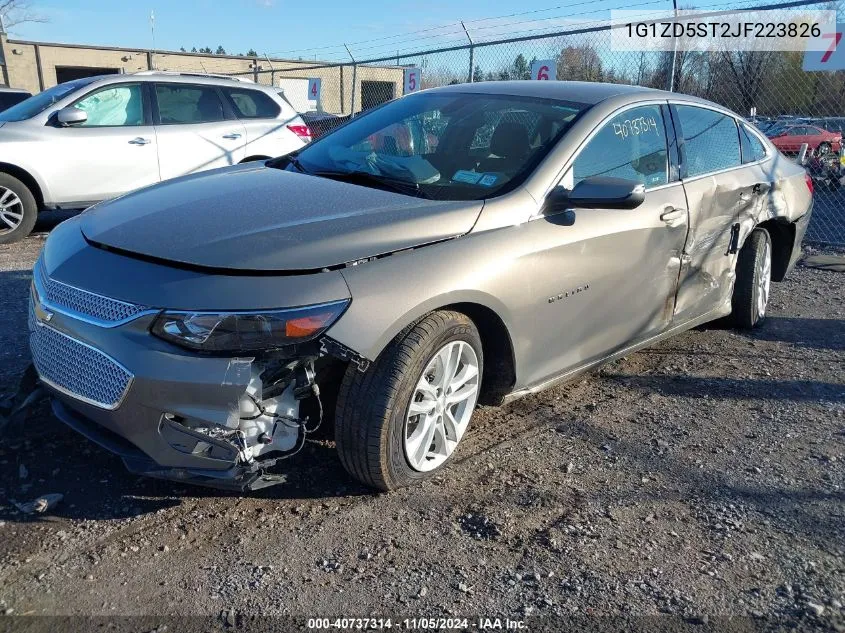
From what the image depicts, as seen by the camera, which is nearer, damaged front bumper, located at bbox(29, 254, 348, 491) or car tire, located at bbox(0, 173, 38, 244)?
damaged front bumper, located at bbox(29, 254, 348, 491)

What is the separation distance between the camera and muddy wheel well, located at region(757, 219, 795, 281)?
214 inches

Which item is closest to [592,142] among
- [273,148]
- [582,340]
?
[582,340]

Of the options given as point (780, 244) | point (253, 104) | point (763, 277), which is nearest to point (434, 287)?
point (763, 277)

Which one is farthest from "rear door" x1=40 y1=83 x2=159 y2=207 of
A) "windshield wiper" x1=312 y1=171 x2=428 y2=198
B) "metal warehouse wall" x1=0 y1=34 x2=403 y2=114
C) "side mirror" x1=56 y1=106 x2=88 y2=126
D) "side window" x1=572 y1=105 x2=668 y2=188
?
"metal warehouse wall" x1=0 y1=34 x2=403 y2=114

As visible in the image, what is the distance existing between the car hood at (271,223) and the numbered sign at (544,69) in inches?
286

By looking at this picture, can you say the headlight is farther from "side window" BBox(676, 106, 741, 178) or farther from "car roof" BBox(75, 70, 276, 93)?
"car roof" BBox(75, 70, 276, 93)

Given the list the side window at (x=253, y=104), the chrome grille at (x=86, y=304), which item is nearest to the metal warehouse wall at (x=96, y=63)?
the side window at (x=253, y=104)

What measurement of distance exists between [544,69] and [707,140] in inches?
235

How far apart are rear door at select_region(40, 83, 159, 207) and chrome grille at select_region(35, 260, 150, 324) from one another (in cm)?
540

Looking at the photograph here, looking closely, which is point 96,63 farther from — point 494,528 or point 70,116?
point 494,528

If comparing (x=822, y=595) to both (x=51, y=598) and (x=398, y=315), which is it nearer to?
(x=398, y=315)

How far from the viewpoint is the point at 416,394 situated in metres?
3.00

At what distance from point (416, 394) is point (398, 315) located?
412 millimetres

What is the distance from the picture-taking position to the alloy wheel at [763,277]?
17.0ft
